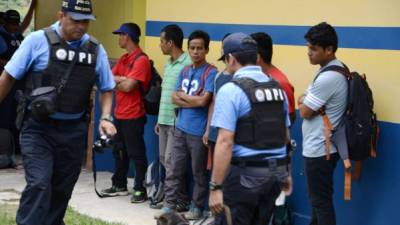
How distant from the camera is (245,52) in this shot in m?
4.90

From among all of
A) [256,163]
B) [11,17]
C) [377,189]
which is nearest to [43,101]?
[256,163]

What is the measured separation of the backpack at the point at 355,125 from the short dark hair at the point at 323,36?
201mm

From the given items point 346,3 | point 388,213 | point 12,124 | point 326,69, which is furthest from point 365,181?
point 12,124

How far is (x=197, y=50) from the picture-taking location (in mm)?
7305

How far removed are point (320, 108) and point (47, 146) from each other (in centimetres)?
220

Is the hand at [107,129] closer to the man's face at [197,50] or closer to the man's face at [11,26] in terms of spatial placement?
the man's face at [197,50]

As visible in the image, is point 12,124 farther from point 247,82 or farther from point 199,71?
point 247,82

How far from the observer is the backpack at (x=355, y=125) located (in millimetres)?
5770

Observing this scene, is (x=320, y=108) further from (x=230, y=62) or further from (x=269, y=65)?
(x=230, y=62)

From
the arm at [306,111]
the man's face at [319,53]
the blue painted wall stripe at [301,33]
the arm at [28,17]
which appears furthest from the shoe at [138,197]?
the arm at [28,17]

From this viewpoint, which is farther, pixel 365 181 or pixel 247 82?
pixel 365 181

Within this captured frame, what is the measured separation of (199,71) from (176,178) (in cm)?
117

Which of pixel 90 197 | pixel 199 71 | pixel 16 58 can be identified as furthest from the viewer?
pixel 90 197

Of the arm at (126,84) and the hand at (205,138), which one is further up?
the arm at (126,84)
